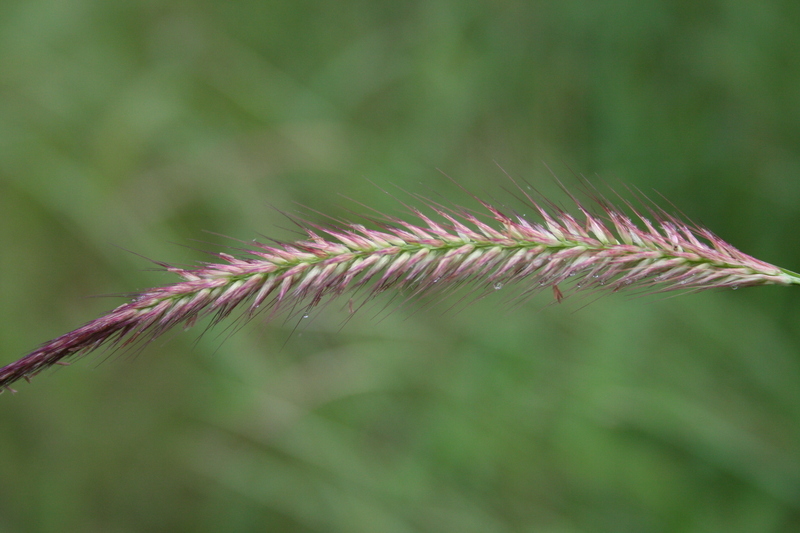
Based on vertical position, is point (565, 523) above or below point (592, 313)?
below

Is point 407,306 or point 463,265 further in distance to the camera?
point 407,306

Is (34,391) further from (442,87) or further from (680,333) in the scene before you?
(680,333)

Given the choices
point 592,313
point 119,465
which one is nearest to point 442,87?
point 592,313

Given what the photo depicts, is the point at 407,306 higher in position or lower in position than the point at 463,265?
higher

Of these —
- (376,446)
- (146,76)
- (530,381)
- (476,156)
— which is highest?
(476,156)

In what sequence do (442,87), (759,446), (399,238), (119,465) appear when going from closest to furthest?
(399,238) < (759,446) < (442,87) < (119,465)

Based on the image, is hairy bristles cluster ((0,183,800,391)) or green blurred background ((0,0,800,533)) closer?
hairy bristles cluster ((0,183,800,391))

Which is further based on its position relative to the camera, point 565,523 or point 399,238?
point 565,523

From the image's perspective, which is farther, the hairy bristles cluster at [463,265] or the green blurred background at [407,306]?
the green blurred background at [407,306]
